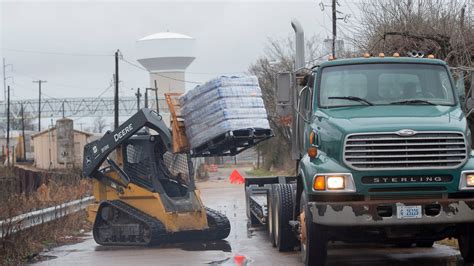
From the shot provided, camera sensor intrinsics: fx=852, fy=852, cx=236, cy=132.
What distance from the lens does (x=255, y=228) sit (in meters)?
19.3

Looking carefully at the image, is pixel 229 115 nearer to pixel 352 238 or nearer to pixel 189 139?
pixel 189 139

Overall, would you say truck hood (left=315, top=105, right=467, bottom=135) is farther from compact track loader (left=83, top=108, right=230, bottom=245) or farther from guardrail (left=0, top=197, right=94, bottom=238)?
guardrail (left=0, top=197, right=94, bottom=238)

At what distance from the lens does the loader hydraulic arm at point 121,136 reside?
1639 cm

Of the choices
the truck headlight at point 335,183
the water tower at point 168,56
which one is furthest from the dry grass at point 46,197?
the water tower at point 168,56

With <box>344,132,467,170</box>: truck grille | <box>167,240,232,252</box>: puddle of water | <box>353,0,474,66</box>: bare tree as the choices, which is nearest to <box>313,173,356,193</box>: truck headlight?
<box>344,132,467,170</box>: truck grille

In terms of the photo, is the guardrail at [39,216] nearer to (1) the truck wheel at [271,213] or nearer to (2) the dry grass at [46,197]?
(2) the dry grass at [46,197]

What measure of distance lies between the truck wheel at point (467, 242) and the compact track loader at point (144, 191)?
5948mm

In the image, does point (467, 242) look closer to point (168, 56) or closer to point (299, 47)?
point (299, 47)

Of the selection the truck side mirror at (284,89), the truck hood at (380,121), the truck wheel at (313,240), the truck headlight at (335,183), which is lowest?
the truck wheel at (313,240)

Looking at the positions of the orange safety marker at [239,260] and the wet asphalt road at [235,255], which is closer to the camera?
the wet asphalt road at [235,255]

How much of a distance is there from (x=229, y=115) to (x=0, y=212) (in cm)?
426

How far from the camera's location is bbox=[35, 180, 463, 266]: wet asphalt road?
1268cm

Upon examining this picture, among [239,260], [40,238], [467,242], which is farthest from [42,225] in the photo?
[467,242]

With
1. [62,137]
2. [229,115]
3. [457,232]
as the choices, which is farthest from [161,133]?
[62,137]
